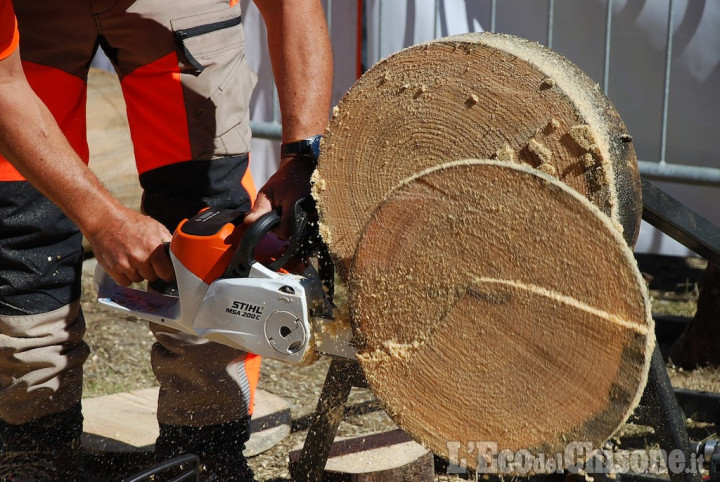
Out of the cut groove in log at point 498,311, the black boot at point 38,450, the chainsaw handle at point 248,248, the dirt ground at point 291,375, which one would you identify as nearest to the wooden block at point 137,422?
the dirt ground at point 291,375

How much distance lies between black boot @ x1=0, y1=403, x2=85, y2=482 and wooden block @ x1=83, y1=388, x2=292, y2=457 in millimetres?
247

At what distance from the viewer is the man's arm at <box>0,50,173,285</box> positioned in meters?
1.70

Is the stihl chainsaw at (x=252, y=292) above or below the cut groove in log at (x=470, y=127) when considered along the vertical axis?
below

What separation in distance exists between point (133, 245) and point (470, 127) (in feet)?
2.50

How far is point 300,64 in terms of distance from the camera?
6.46 feet

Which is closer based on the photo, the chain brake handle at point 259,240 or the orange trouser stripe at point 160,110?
the chain brake handle at point 259,240

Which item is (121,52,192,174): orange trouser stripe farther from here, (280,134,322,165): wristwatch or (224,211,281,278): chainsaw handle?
(224,211,281,278): chainsaw handle

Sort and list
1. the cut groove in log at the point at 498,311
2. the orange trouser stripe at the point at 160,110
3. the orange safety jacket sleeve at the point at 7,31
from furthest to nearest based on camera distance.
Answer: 1. the orange trouser stripe at the point at 160,110
2. the orange safety jacket sleeve at the point at 7,31
3. the cut groove in log at the point at 498,311

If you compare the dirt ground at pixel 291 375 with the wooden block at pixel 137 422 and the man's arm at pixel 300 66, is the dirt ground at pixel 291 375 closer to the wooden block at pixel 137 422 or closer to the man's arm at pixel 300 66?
the wooden block at pixel 137 422

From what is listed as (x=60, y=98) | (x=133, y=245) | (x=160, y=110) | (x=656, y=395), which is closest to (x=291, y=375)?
(x=160, y=110)

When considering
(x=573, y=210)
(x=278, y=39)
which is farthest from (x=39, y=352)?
(x=573, y=210)

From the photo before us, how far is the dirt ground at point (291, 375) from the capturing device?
2670 mm

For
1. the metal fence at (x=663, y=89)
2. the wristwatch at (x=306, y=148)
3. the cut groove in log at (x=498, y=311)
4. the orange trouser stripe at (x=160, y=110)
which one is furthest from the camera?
the metal fence at (x=663, y=89)

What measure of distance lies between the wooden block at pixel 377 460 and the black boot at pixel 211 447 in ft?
0.54
